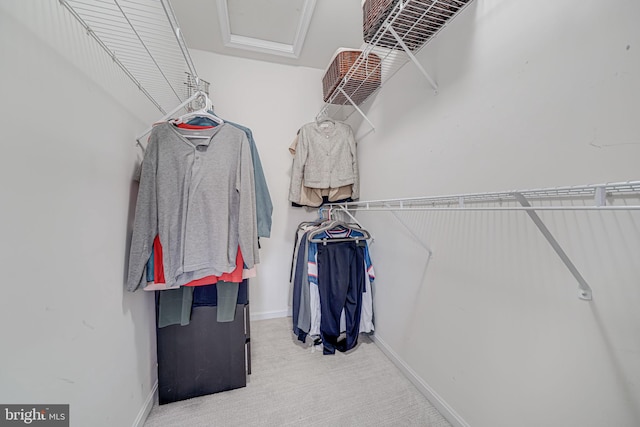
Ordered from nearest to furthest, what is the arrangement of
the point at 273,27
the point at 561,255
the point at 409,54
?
1. the point at 561,255
2. the point at 409,54
3. the point at 273,27

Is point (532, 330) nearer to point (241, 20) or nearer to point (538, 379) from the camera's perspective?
point (538, 379)

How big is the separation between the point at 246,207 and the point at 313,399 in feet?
3.84

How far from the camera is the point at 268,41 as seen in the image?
200cm

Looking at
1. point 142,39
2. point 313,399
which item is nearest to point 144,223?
point 142,39

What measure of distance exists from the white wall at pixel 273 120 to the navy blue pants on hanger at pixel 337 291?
760 mm

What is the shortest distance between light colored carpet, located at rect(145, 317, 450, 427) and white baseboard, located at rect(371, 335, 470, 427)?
0.03m

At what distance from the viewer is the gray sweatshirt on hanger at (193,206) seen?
1034 millimetres

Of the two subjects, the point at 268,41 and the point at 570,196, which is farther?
the point at 268,41

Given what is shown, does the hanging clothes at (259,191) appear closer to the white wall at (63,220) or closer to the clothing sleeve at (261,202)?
the clothing sleeve at (261,202)

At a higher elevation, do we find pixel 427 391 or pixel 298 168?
pixel 298 168

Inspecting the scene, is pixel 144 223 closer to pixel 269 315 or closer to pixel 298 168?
pixel 298 168

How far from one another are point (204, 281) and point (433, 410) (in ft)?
4.63

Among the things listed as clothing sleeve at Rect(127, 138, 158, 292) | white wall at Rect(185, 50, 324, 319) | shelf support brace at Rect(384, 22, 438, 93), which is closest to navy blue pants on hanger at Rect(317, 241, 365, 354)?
white wall at Rect(185, 50, 324, 319)

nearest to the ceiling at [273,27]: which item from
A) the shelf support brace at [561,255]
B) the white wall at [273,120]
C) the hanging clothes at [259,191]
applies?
the white wall at [273,120]
